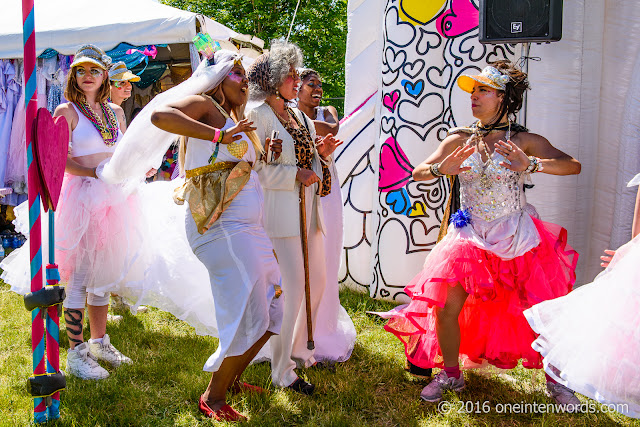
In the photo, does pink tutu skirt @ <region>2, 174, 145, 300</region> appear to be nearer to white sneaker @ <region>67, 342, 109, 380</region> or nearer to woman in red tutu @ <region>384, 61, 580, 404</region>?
white sneaker @ <region>67, 342, 109, 380</region>

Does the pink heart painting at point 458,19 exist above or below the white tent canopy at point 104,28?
Answer: below

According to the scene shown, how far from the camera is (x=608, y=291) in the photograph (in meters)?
2.56

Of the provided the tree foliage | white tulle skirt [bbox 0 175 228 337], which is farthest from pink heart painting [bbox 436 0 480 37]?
the tree foliage

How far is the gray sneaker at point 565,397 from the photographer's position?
10.6 ft

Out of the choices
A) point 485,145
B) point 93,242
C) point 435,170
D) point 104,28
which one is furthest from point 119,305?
point 104,28

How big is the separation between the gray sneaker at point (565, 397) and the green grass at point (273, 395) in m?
0.05

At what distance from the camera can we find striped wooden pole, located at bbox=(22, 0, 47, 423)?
8.96ft

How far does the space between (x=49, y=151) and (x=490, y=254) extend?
2338 mm

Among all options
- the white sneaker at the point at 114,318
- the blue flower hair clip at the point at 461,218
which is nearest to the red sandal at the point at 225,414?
the blue flower hair clip at the point at 461,218

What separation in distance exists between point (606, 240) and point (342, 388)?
7.44ft

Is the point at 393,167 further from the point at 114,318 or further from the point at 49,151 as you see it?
the point at 49,151

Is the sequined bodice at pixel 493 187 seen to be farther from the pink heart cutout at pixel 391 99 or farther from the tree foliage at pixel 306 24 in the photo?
the tree foliage at pixel 306 24

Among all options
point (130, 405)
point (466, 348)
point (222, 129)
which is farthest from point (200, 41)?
point (466, 348)

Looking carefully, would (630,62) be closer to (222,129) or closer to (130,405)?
(222,129)
